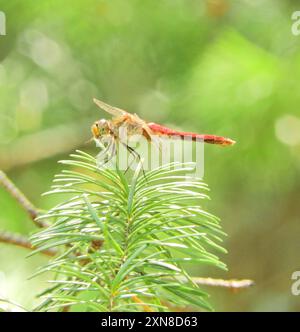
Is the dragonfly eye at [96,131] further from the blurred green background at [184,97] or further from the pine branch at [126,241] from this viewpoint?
the blurred green background at [184,97]

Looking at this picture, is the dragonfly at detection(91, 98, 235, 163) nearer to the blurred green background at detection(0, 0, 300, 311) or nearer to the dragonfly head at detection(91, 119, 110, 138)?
the dragonfly head at detection(91, 119, 110, 138)

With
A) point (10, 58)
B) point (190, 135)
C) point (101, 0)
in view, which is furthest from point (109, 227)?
point (10, 58)

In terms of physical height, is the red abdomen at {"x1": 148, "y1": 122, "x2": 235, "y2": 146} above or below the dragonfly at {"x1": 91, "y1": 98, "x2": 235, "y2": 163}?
above

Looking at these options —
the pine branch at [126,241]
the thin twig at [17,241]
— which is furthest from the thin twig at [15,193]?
the pine branch at [126,241]

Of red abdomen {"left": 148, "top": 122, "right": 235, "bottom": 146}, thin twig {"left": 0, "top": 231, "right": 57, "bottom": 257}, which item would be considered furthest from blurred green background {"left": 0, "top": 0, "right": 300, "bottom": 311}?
red abdomen {"left": 148, "top": 122, "right": 235, "bottom": 146}

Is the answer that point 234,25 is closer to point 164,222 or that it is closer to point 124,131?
point 124,131

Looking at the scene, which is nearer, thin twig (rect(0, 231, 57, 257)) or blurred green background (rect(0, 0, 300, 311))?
thin twig (rect(0, 231, 57, 257))

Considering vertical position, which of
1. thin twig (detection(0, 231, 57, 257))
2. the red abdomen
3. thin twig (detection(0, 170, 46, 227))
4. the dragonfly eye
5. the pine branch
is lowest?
the pine branch
